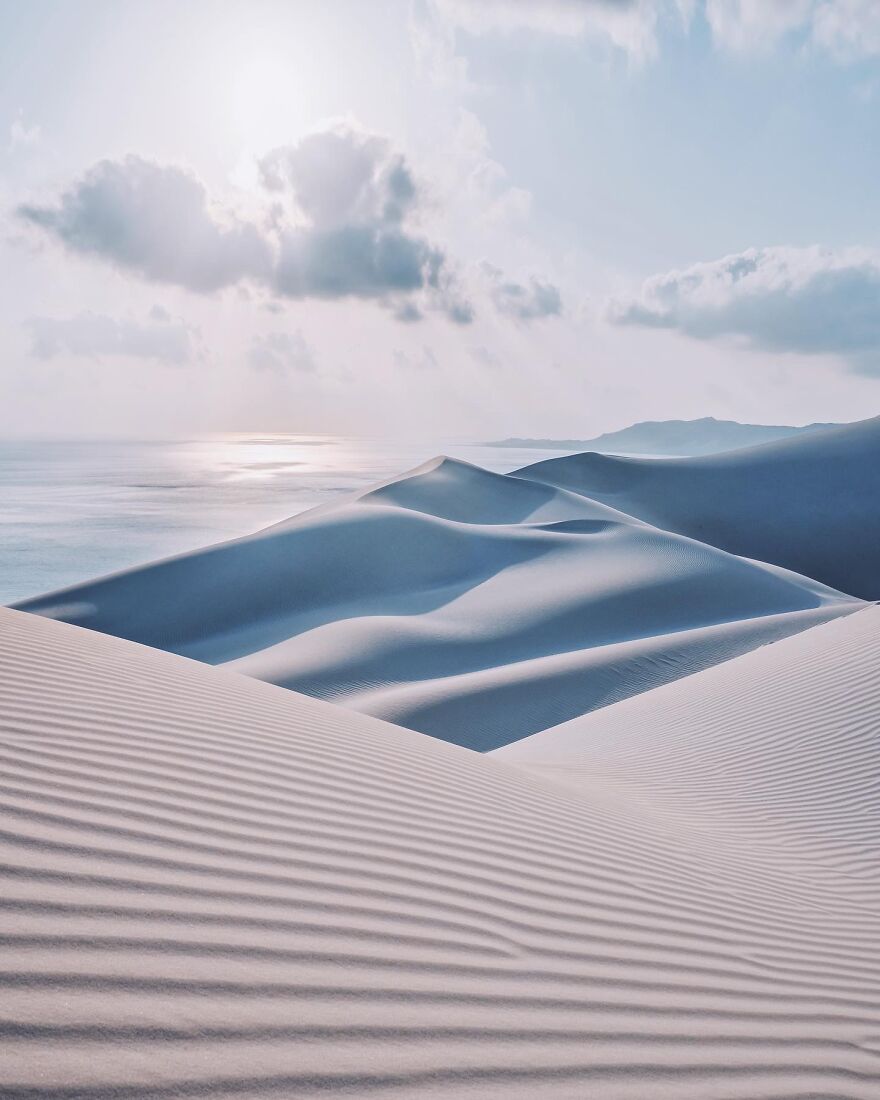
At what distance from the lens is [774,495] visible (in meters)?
45.8

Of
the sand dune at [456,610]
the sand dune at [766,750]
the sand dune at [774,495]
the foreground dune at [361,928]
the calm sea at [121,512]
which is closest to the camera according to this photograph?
the foreground dune at [361,928]

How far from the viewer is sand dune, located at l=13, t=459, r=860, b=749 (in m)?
13.7

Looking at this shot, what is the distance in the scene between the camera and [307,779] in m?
3.62

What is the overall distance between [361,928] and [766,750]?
238 inches

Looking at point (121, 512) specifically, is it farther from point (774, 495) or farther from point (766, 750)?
point (766, 750)

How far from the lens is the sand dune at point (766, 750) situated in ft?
19.7

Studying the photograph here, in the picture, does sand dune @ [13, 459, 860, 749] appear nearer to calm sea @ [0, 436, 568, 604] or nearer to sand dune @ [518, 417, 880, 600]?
calm sea @ [0, 436, 568, 604]

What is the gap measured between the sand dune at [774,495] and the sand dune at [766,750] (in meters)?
31.1

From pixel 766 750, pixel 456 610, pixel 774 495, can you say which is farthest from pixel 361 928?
pixel 774 495

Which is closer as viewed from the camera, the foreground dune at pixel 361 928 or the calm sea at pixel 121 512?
the foreground dune at pixel 361 928

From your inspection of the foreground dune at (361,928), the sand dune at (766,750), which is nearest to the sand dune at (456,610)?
the sand dune at (766,750)

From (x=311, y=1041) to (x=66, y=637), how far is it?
4.73m

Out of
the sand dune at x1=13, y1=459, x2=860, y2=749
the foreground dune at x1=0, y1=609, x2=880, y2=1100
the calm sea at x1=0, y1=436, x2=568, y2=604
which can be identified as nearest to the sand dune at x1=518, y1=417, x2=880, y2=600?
the sand dune at x1=13, y1=459, x2=860, y2=749

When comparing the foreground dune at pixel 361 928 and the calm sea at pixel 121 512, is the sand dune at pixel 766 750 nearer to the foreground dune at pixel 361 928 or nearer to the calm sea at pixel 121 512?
the foreground dune at pixel 361 928
